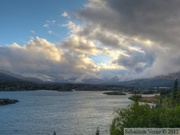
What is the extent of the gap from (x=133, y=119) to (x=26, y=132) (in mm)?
74836

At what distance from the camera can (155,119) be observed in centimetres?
4197

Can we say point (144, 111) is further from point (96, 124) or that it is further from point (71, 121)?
point (71, 121)

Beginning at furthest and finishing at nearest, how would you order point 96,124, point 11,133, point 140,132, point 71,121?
point 71,121, point 96,124, point 11,133, point 140,132

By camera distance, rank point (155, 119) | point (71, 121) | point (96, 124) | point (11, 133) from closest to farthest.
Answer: point (155, 119) < point (11, 133) < point (96, 124) < point (71, 121)

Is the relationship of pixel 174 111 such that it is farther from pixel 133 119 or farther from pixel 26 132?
pixel 26 132

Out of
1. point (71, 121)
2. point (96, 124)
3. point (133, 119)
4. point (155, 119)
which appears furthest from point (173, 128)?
point (71, 121)

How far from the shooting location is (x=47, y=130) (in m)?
113

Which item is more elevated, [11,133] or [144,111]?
[144,111]

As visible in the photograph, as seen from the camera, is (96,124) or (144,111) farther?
(96,124)

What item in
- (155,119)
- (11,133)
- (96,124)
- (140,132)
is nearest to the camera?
(140,132)

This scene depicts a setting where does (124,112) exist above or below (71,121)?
above

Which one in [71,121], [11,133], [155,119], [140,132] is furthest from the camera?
[71,121]

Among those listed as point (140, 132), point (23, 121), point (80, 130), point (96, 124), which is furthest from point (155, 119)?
point (23, 121)

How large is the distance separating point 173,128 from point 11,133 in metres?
81.2
